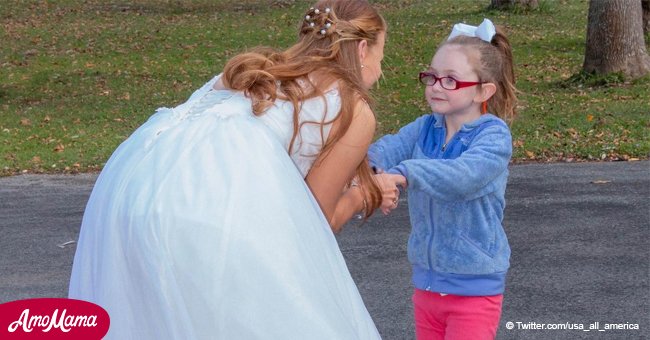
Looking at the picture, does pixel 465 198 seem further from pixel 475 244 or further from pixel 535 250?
pixel 535 250

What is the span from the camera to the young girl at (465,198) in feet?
11.2

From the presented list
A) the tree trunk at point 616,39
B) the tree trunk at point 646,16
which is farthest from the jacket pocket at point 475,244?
the tree trunk at point 646,16

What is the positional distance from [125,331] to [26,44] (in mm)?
18189

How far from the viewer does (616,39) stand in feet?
45.4

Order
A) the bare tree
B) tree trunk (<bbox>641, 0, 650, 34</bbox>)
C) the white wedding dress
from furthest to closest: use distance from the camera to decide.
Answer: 1. the bare tree
2. tree trunk (<bbox>641, 0, 650, 34</bbox>)
3. the white wedding dress

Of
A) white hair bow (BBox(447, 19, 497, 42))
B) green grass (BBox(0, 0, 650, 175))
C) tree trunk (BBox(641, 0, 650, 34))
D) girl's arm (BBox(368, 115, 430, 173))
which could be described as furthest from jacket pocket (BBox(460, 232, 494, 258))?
tree trunk (BBox(641, 0, 650, 34))

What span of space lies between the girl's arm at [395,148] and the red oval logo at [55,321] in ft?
4.36

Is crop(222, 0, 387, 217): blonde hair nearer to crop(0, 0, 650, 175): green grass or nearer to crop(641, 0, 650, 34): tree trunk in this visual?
crop(0, 0, 650, 175): green grass

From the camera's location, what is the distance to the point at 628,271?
6.33 m

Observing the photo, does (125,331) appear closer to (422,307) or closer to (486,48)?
(422,307)

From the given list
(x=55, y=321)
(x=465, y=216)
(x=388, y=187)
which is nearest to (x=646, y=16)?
(x=465, y=216)

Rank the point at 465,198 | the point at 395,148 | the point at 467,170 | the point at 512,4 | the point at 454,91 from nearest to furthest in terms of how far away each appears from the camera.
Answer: the point at 467,170, the point at 465,198, the point at 454,91, the point at 395,148, the point at 512,4

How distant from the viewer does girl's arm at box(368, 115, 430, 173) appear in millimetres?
3619

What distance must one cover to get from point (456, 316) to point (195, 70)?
1379 centimetres
